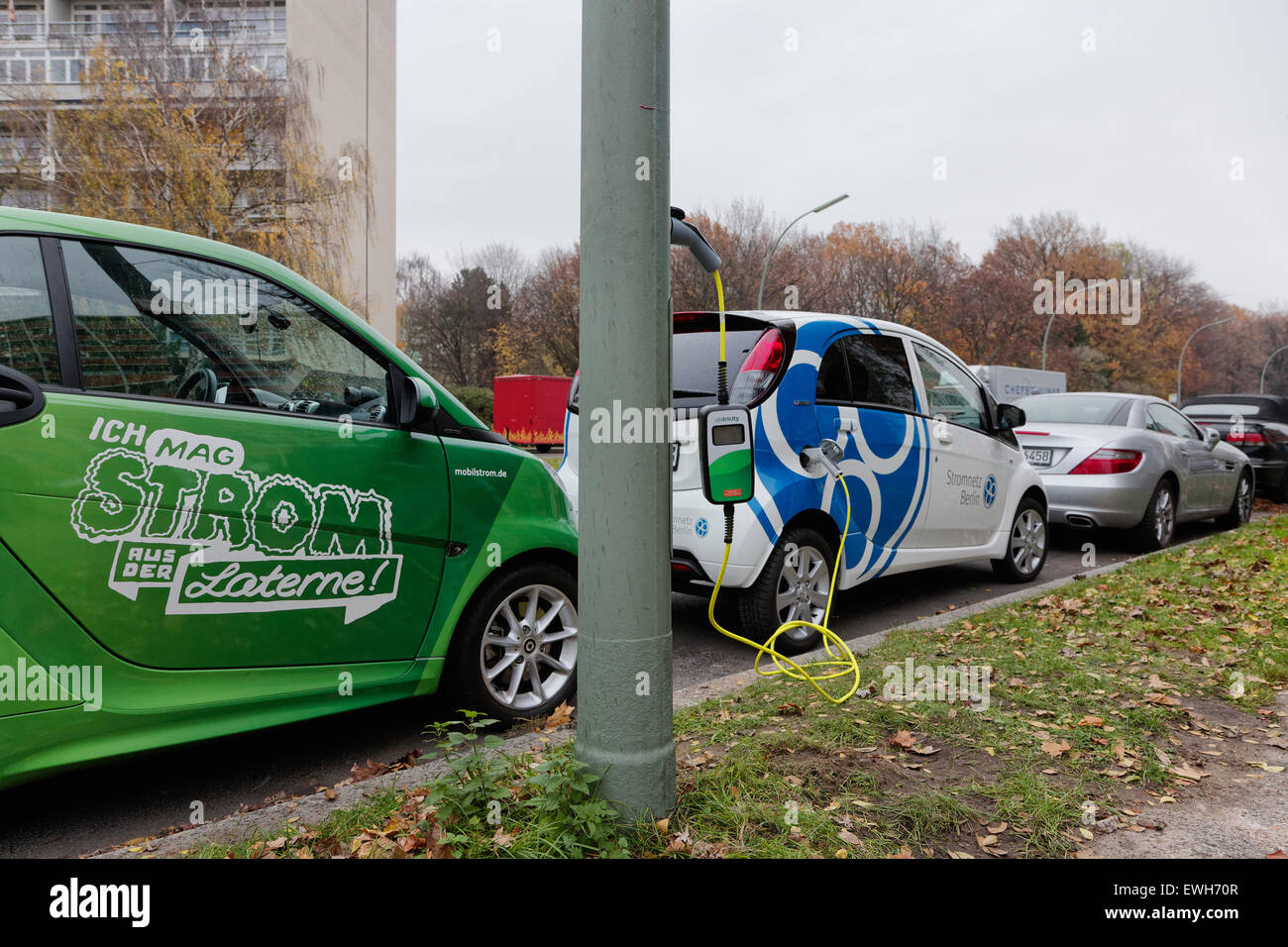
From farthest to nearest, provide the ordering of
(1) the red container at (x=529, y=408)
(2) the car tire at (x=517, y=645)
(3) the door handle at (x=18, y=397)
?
(1) the red container at (x=529, y=408), (2) the car tire at (x=517, y=645), (3) the door handle at (x=18, y=397)

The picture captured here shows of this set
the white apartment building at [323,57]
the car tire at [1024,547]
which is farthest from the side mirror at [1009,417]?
the white apartment building at [323,57]

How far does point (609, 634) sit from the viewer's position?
8.05 feet

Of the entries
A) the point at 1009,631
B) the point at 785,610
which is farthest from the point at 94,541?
the point at 1009,631

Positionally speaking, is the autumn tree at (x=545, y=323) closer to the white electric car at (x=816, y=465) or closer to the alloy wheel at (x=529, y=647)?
the white electric car at (x=816, y=465)

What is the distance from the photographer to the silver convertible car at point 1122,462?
28.8ft

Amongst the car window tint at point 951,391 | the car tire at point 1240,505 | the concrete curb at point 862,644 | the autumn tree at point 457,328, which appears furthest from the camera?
the autumn tree at point 457,328

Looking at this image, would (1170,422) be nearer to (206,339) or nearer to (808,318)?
(808,318)

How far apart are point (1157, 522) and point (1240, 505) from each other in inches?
134

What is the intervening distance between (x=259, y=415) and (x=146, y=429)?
0.38 metres

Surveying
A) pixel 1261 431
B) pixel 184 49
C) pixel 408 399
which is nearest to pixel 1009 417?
pixel 408 399

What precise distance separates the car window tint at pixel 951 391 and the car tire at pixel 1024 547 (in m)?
0.89

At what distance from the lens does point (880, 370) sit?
579 cm

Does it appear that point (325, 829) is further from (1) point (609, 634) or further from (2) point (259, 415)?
(2) point (259, 415)

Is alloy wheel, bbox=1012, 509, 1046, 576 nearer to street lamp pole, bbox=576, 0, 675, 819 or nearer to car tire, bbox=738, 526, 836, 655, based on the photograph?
car tire, bbox=738, 526, 836, 655
